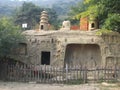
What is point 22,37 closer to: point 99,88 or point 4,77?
point 4,77

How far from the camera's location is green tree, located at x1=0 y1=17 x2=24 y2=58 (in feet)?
72.0

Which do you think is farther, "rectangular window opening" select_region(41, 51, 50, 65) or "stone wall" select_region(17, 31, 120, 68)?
"rectangular window opening" select_region(41, 51, 50, 65)

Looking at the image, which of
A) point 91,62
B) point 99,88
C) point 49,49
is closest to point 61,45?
point 49,49

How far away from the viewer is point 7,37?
2225 centimetres

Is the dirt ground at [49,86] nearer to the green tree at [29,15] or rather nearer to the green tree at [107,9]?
the green tree at [107,9]

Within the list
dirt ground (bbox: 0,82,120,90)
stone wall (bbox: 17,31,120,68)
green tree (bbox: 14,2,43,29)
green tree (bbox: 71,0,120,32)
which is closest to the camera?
dirt ground (bbox: 0,82,120,90)

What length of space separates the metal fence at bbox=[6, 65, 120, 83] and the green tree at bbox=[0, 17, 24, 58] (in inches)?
63.5

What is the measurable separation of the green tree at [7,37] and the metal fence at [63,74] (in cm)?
161

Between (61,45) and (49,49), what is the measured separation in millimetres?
1230

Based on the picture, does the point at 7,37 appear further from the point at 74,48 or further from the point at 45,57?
the point at 74,48

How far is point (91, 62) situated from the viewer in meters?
25.8

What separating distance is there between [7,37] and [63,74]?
16.7 feet

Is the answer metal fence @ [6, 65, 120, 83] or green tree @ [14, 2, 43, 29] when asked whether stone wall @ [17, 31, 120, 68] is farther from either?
green tree @ [14, 2, 43, 29]

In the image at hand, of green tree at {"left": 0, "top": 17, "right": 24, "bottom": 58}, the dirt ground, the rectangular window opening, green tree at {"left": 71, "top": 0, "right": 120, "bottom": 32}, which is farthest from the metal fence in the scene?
the rectangular window opening
